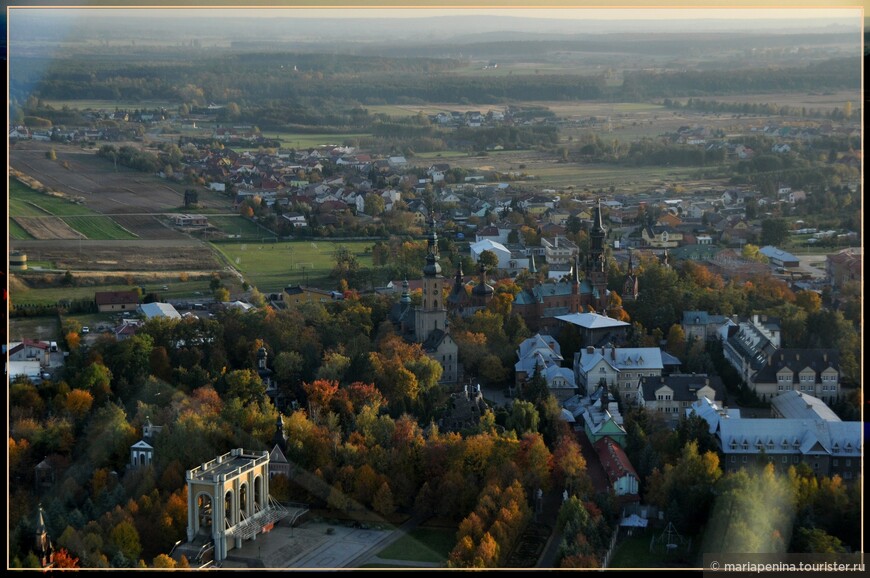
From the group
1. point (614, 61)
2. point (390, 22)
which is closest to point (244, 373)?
point (390, 22)

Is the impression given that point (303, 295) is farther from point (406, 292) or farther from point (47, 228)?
point (47, 228)

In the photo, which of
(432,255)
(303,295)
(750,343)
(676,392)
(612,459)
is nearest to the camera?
(612,459)

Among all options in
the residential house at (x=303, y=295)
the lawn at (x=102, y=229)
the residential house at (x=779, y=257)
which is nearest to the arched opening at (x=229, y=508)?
the lawn at (x=102, y=229)

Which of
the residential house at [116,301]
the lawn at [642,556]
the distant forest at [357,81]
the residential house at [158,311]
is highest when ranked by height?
the distant forest at [357,81]

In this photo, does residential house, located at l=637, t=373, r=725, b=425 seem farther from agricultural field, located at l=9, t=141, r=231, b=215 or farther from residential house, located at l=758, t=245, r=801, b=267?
agricultural field, located at l=9, t=141, r=231, b=215

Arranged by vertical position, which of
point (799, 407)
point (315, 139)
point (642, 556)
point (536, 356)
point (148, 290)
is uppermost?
point (315, 139)

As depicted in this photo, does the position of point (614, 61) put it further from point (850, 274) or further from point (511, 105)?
point (850, 274)

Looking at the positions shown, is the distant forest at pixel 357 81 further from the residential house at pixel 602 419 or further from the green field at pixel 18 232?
the residential house at pixel 602 419

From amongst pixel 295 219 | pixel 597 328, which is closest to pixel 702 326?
pixel 597 328

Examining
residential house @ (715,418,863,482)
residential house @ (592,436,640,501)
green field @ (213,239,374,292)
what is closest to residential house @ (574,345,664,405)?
residential house @ (592,436,640,501)
